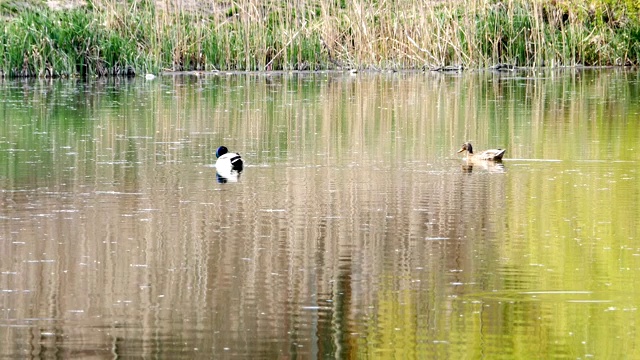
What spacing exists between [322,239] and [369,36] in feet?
62.9

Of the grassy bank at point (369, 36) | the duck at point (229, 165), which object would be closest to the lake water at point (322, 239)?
the duck at point (229, 165)

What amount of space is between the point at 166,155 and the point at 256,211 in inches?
152

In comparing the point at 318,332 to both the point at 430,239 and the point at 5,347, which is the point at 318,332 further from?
the point at 430,239

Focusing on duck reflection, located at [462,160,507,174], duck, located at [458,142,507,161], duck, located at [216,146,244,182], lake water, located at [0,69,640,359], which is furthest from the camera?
duck, located at [458,142,507,161]

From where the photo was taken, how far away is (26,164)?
42.7 ft

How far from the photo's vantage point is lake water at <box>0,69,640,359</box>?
648 cm

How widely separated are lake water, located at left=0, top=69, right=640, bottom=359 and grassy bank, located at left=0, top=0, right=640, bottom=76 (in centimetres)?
957

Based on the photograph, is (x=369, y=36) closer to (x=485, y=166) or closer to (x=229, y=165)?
(x=485, y=166)

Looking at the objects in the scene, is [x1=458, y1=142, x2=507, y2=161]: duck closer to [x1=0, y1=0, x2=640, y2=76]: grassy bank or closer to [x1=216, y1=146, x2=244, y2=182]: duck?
[x1=216, y1=146, x2=244, y2=182]: duck

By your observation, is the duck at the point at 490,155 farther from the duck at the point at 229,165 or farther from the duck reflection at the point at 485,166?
the duck at the point at 229,165

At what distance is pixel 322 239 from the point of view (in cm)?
886

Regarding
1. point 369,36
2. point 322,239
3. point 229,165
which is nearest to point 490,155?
point 229,165

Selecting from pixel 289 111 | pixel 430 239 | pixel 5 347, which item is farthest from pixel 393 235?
pixel 289 111

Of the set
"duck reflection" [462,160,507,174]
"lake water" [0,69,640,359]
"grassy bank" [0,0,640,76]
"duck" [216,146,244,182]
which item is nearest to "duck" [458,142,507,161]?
"duck reflection" [462,160,507,174]
